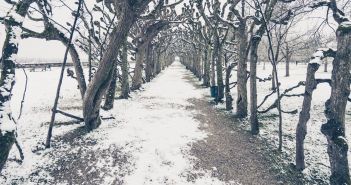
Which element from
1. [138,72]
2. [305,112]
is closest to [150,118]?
[305,112]

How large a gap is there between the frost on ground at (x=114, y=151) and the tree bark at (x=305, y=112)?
209 cm

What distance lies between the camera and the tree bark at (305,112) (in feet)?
20.3

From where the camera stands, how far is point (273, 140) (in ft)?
29.2

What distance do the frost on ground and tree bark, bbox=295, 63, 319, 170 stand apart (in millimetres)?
2087

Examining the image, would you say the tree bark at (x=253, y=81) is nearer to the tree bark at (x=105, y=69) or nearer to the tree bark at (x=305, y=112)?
the tree bark at (x=305, y=112)

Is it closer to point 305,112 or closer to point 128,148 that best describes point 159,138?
point 128,148

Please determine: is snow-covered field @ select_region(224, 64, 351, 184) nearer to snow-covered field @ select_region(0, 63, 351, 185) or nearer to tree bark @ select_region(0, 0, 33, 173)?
snow-covered field @ select_region(0, 63, 351, 185)

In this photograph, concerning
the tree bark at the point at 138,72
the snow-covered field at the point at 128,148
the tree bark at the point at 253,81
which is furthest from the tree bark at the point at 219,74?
the tree bark at the point at 138,72

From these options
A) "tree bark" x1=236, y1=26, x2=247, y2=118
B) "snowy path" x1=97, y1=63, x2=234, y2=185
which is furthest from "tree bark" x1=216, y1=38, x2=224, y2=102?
"tree bark" x1=236, y1=26, x2=247, y2=118

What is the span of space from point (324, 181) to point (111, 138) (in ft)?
19.2

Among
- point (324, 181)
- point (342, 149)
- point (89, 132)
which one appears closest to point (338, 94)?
point (342, 149)

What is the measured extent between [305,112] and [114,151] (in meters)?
4.91

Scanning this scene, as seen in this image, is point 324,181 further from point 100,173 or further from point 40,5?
point 40,5

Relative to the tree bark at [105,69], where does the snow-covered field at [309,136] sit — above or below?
below
